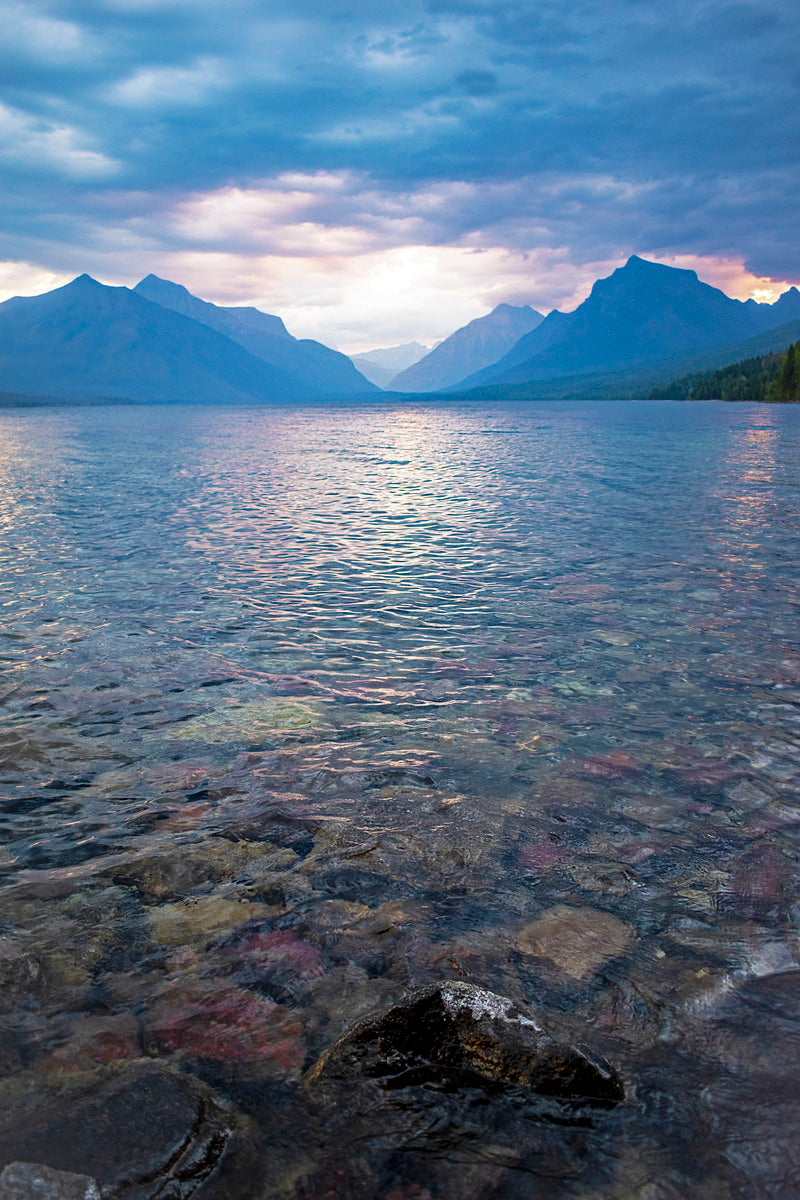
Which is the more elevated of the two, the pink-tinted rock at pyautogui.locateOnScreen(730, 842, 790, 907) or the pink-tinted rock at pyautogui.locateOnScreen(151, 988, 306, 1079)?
the pink-tinted rock at pyautogui.locateOnScreen(151, 988, 306, 1079)

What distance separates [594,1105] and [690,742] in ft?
20.5

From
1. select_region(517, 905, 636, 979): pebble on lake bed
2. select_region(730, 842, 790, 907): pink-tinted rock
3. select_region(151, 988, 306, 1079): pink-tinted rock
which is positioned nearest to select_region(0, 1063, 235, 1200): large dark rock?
select_region(151, 988, 306, 1079): pink-tinted rock

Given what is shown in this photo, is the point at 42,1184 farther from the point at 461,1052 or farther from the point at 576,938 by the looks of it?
the point at 576,938

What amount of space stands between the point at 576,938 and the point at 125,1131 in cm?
373

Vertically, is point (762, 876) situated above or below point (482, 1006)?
below

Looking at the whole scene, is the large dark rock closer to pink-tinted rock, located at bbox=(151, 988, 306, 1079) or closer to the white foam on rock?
pink-tinted rock, located at bbox=(151, 988, 306, 1079)

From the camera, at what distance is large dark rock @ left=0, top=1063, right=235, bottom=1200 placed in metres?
3.77

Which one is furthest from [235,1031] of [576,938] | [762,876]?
[762,876]

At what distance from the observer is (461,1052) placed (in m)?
4.68

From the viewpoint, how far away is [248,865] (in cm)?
716

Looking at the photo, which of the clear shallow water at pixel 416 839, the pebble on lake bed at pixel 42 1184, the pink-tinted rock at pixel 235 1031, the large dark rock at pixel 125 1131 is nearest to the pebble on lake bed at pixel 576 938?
the clear shallow water at pixel 416 839

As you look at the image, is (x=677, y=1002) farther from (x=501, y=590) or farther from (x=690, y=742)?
(x=501, y=590)

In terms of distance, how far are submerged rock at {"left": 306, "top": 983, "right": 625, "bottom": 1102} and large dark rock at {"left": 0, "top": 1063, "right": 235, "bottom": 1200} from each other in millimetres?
787

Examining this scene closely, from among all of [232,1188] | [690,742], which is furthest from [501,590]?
[232,1188]
